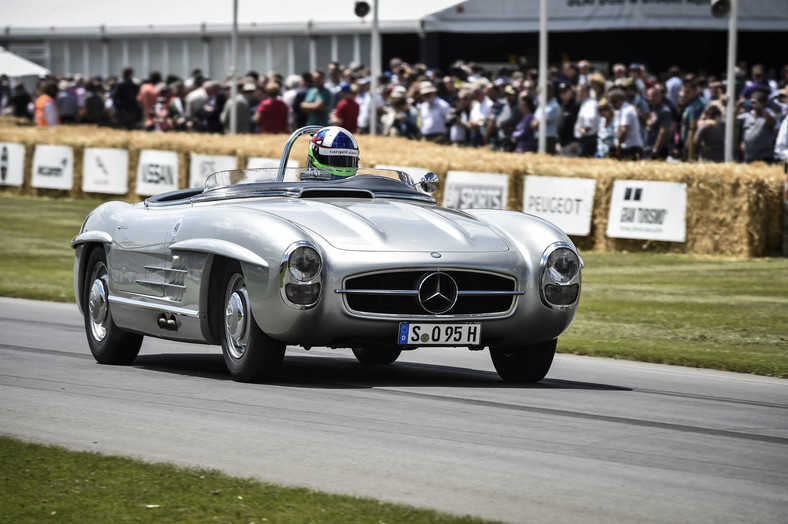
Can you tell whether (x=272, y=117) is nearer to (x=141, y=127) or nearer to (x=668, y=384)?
(x=141, y=127)

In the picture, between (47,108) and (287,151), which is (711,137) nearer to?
(287,151)

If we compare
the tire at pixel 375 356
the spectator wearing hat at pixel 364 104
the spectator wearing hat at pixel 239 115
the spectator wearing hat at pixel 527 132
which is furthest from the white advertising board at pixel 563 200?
the tire at pixel 375 356

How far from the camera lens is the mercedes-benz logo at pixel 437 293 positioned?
7840 millimetres

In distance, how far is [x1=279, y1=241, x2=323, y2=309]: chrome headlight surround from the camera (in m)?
7.64

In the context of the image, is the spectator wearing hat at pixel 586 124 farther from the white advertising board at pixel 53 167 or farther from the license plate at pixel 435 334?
the license plate at pixel 435 334

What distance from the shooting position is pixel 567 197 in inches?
781

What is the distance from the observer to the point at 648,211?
63.0 feet

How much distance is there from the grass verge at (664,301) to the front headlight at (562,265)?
6.65 feet

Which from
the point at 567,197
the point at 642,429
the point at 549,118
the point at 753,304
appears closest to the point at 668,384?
the point at 642,429

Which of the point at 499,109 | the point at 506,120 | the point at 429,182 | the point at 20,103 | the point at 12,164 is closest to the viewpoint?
the point at 429,182

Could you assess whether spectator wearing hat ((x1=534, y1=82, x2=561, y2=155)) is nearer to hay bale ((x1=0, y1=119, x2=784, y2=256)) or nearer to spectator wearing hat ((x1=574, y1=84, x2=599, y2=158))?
spectator wearing hat ((x1=574, y1=84, x2=599, y2=158))

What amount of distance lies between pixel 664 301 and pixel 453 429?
807cm

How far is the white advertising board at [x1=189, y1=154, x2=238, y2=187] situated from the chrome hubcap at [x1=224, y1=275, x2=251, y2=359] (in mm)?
16680

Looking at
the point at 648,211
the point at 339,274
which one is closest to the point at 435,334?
the point at 339,274
